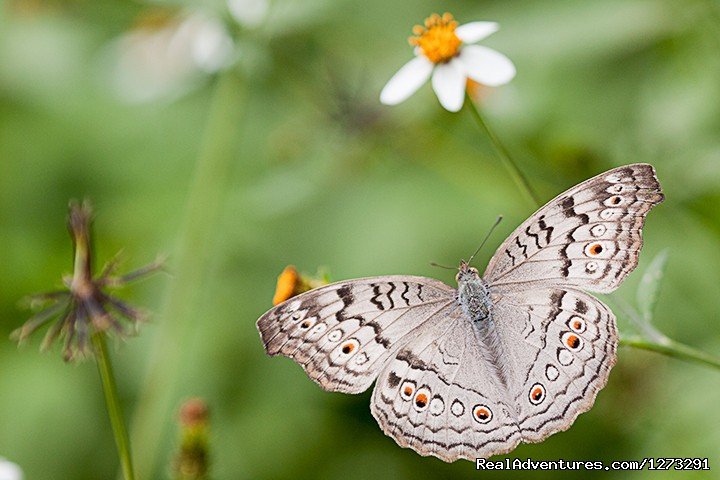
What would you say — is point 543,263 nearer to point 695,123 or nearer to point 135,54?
point 695,123

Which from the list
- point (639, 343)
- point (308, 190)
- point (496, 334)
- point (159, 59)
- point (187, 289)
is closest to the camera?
point (639, 343)

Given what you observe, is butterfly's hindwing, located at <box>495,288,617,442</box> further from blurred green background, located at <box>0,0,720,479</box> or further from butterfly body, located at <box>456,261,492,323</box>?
blurred green background, located at <box>0,0,720,479</box>

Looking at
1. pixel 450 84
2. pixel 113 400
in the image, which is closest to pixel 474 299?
pixel 450 84

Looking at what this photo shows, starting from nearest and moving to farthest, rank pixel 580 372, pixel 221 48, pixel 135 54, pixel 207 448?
pixel 580 372
pixel 207 448
pixel 221 48
pixel 135 54

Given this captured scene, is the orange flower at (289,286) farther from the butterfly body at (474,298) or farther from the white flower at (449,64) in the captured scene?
the white flower at (449,64)

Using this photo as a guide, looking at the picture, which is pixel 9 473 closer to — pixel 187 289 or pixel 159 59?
pixel 187 289

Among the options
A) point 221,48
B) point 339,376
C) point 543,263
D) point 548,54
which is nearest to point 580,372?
point 543,263
